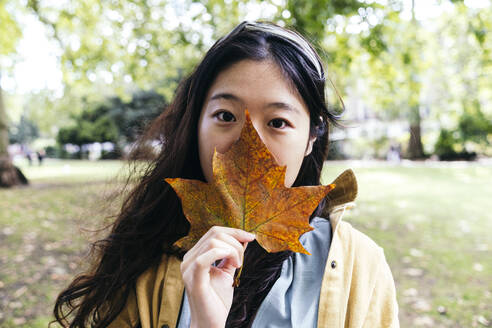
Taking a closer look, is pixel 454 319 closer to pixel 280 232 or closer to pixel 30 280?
pixel 280 232

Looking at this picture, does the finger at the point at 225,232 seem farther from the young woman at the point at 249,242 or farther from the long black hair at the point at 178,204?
the long black hair at the point at 178,204

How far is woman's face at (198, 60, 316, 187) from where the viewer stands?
1.10 meters

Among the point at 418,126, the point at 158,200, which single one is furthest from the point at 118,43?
the point at 418,126

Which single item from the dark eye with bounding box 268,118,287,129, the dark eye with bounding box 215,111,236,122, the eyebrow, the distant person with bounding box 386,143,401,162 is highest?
the eyebrow

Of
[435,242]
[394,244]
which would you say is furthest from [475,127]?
[394,244]

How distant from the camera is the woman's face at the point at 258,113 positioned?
1104mm

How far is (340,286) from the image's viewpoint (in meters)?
1.22

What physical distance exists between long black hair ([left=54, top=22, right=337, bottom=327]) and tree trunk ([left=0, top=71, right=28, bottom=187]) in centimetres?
1161

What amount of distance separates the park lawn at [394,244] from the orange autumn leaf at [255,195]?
1.01 metres

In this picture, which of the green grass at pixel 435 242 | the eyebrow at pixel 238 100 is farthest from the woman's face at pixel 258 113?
the green grass at pixel 435 242

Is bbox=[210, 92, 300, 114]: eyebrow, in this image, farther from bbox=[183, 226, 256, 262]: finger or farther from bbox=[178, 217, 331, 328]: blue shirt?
bbox=[178, 217, 331, 328]: blue shirt

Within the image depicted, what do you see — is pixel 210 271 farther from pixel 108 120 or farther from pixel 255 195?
pixel 108 120

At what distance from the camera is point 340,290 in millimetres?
1216

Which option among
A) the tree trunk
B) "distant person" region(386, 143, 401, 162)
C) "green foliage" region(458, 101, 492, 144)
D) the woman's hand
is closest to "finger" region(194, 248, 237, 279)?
the woman's hand
